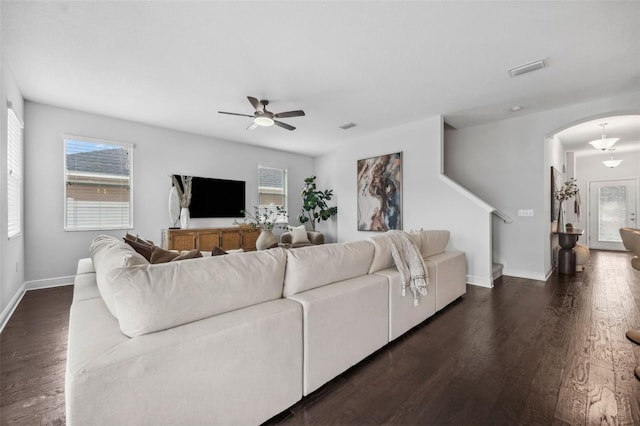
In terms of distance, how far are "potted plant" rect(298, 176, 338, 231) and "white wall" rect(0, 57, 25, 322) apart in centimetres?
515


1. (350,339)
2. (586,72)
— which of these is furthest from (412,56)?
(350,339)

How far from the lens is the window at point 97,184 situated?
4391 millimetres

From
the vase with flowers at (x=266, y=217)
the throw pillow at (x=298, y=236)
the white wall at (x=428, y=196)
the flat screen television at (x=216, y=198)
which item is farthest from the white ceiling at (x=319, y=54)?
the throw pillow at (x=298, y=236)

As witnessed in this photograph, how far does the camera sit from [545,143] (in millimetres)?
4582

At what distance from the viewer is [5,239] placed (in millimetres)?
2984

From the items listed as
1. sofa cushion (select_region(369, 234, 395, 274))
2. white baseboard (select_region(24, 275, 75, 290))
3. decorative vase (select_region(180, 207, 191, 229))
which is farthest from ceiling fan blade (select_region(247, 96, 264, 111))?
white baseboard (select_region(24, 275, 75, 290))

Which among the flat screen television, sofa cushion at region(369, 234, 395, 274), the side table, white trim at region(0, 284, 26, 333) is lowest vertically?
white trim at region(0, 284, 26, 333)

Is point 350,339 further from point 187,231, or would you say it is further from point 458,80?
point 187,231

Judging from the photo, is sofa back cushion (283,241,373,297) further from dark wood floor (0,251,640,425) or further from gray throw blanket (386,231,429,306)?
dark wood floor (0,251,640,425)

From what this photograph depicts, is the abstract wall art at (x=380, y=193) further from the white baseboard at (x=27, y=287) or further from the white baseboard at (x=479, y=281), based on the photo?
the white baseboard at (x=27, y=287)

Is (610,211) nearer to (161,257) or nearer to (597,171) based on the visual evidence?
(597,171)

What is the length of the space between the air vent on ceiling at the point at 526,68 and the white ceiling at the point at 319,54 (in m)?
0.08

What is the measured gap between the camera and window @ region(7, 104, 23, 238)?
317 cm

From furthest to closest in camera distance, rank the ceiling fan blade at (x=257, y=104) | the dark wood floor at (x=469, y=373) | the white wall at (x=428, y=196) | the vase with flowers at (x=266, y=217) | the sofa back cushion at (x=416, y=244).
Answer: the vase with flowers at (x=266, y=217) < the white wall at (x=428, y=196) < the ceiling fan blade at (x=257, y=104) < the sofa back cushion at (x=416, y=244) < the dark wood floor at (x=469, y=373)
